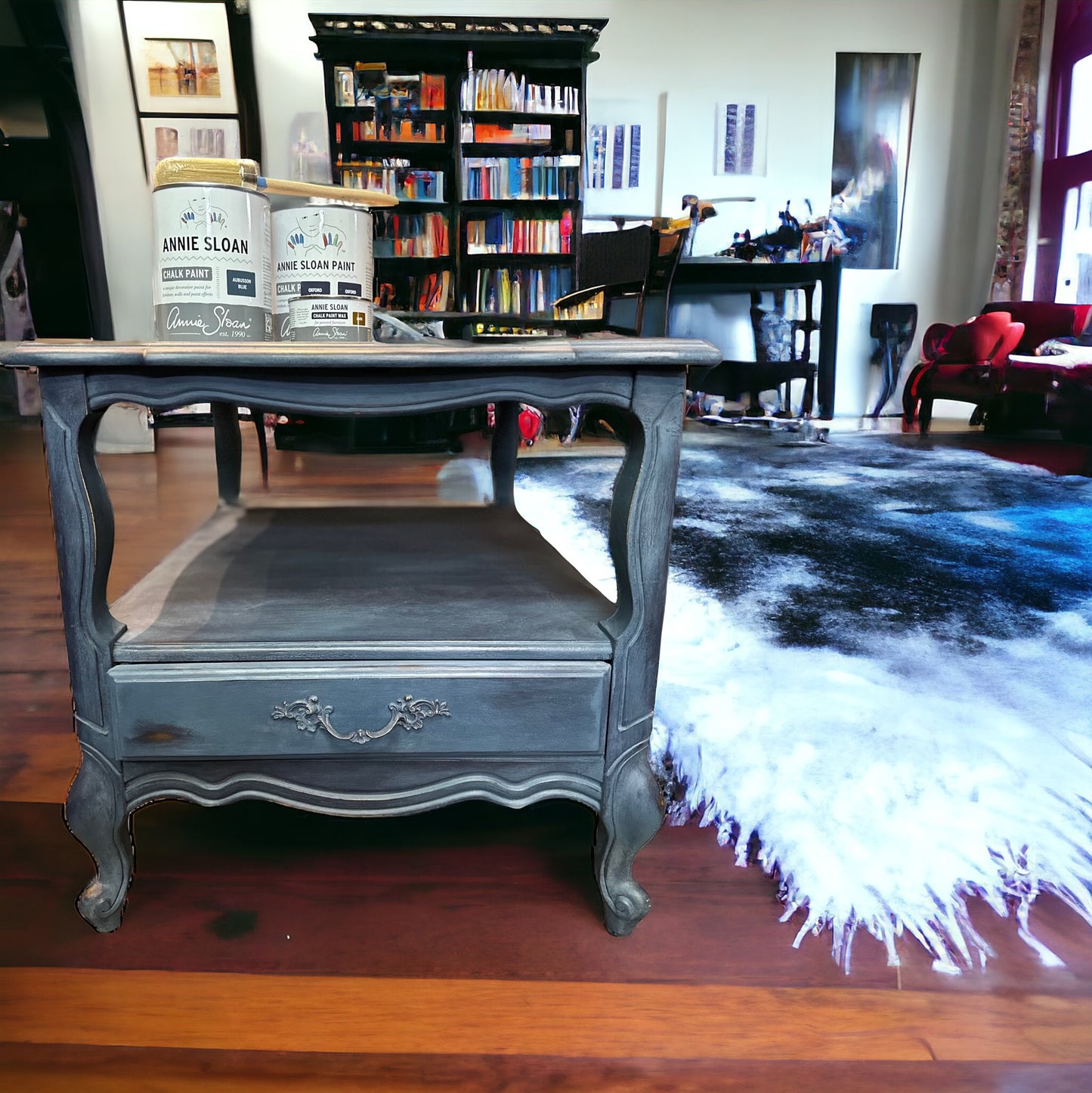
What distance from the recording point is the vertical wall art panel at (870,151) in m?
5.20

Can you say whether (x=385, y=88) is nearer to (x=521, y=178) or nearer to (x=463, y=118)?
(x=463, y=118)

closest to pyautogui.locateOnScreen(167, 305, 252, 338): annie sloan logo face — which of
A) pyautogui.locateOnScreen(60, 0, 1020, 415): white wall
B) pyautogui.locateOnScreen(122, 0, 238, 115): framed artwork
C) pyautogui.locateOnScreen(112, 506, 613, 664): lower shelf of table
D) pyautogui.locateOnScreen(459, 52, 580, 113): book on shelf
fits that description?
pyautogui.locateOnScreen(112, 506, 613, 664): lower shelf of table

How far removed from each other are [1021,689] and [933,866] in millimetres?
525

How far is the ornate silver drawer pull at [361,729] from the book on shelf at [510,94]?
423 cm

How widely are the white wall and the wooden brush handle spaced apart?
14.1 feet

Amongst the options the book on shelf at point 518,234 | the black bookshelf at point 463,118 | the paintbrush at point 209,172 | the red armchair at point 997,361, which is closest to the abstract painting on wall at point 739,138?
the black bookshelf at point 463,118

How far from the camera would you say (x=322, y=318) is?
2.49 feet

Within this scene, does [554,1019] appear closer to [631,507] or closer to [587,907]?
[587,907]

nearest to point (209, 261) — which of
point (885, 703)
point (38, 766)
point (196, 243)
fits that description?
point (196, 243)

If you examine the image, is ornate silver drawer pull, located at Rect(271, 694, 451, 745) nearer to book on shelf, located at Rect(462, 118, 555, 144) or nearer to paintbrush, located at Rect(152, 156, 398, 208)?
paintbrush, located at Rect(152, 156, 398, 208)

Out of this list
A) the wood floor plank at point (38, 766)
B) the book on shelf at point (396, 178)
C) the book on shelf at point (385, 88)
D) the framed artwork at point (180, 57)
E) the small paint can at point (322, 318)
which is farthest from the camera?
the framed artwork at point (180, 57)

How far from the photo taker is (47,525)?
246 centimetres

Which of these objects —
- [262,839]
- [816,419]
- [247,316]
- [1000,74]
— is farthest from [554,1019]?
[1000,74]

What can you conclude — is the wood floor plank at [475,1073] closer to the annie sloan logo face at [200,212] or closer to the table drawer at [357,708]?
the table drawer at [357,708]
